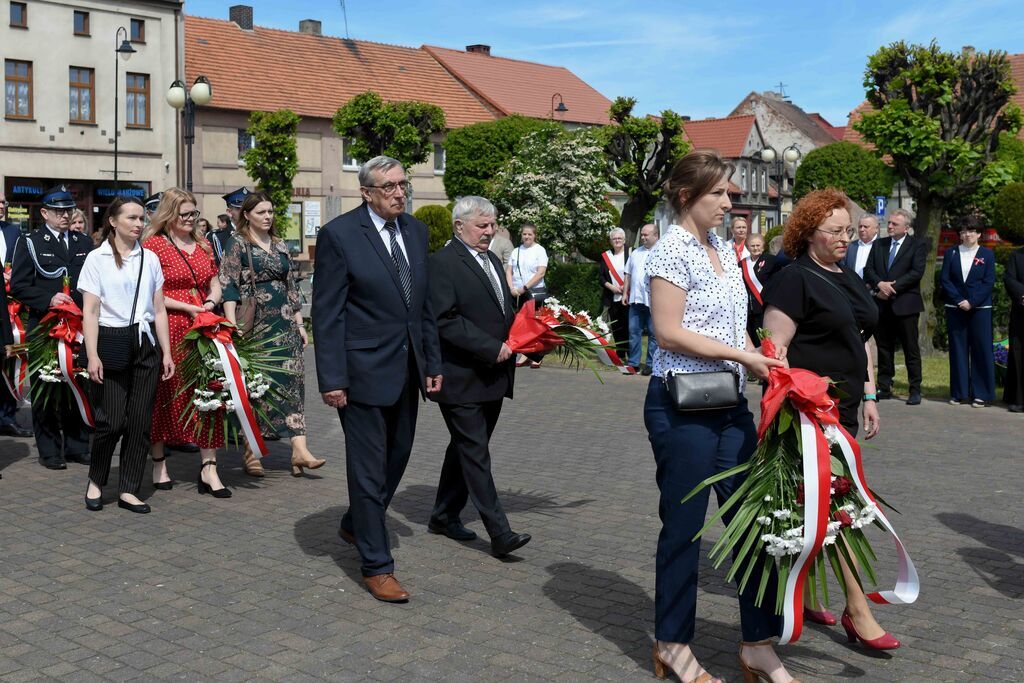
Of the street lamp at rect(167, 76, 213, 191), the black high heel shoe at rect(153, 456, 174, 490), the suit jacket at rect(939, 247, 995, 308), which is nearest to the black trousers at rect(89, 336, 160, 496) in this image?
the black high heel shoe at rect(153, 456, 174, 490)

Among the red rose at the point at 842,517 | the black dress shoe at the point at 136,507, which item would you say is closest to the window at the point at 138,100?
the black dress shoe at the point at 136,507

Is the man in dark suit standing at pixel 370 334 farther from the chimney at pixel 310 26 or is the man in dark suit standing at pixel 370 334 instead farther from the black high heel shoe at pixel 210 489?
the chimney at pixel 310 26

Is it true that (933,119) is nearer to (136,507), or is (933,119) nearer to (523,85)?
(136,507)

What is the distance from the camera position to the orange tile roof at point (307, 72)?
51219mm

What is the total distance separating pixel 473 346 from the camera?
6.45 m

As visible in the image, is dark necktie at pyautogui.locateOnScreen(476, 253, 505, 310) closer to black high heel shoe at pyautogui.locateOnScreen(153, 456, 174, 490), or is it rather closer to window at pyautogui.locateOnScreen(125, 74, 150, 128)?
black high heel shoe at pyautogui.locateOnScreen(153, 456, 174, 490)

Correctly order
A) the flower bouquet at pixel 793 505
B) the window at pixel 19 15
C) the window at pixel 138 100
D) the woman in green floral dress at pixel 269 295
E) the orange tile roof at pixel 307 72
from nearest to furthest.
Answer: the flower bouquet at pixel 793 505 → the woman in green floral dress at pixel 269 295 → the window at pixel 19 15 → the window at pixel 138 100 → the orange tile roof at pixel 307 72

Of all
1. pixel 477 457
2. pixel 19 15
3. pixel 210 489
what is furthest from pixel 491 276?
pixel 19 15

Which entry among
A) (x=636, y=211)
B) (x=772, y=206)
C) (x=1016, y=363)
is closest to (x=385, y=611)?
(x=1016, y=363)

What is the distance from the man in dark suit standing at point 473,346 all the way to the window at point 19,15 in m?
40.6

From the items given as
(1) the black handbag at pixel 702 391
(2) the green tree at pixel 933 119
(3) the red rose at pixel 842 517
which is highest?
(2) the green tree at pixel 933 119

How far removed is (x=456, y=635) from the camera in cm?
521

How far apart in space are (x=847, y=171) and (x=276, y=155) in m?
29.4

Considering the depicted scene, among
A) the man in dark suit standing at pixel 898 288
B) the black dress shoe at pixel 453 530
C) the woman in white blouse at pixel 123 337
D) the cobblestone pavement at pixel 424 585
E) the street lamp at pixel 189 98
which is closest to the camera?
the cobblestone pavement at pixel 424 585
